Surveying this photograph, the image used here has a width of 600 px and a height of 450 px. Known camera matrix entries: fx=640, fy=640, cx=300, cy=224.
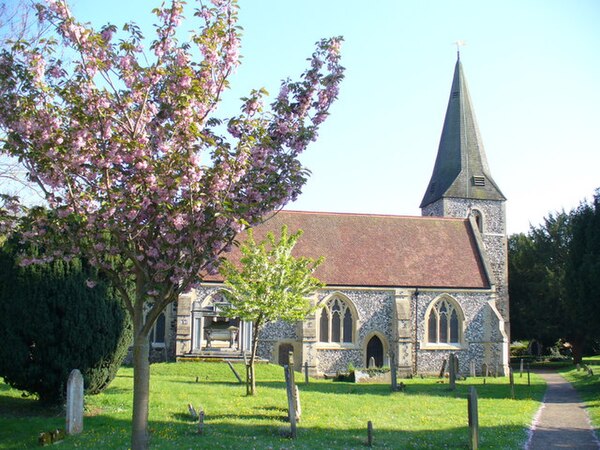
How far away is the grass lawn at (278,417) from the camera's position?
11.8 meters

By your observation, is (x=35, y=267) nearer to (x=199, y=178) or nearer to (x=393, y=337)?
(x=199, y=178)

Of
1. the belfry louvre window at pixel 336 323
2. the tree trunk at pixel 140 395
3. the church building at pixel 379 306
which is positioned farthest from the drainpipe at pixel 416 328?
the tree trunk at pixel 140 395

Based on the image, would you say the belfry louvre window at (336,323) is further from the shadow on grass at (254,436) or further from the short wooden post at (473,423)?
the short wooden post at (473,423)

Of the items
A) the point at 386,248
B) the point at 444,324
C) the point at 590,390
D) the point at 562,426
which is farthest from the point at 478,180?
the point at 562,426

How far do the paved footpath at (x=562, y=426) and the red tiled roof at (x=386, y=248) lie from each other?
1068 cm

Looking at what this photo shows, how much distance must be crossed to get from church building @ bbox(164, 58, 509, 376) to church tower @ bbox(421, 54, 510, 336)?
1838 millimetres

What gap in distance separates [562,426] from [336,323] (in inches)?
631

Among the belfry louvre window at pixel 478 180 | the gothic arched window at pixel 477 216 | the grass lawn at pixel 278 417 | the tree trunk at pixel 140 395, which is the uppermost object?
the belfry louvre window at pixel 478 180

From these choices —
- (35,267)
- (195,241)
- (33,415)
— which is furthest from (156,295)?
(33,415)

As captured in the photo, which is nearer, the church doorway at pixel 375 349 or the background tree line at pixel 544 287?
the church doorway at pixel 375 349

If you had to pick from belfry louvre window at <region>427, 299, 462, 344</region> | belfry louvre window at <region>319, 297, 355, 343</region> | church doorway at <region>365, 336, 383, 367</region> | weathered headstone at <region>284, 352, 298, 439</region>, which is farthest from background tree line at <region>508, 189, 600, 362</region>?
weathered headstone at <region>284, 352, 298, 439</region>

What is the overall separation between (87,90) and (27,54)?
895 mm

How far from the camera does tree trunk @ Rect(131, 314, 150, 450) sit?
8266 mm

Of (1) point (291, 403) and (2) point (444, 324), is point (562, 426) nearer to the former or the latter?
(1) point (291, 403)
